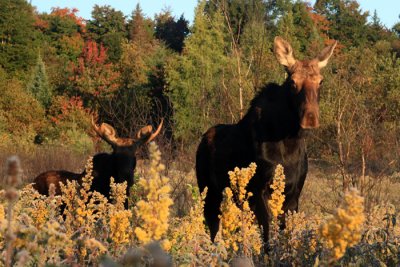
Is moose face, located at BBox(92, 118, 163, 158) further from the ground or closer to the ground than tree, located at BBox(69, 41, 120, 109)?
closer to the ground

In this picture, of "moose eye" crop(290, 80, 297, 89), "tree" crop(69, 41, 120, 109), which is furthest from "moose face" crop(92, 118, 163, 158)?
"tree" crop(69, 41, 120, 109)

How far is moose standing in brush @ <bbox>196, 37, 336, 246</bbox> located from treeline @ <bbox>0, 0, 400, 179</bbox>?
3928 mm

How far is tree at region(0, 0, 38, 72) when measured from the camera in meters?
55.6

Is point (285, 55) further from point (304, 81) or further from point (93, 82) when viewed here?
point (93, 82)

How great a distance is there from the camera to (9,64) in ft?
181

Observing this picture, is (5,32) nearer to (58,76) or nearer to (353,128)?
(58,76)

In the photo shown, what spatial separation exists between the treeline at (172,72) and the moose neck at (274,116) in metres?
4.04

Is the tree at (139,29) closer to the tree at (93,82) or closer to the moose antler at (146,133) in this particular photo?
the tree at (93,82)

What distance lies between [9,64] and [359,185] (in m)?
46.8

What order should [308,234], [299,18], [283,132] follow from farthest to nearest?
[299,18]
[283,132]
[308,234]

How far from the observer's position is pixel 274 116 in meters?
8.12

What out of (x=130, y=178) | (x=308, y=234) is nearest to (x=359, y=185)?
(x=130, y=178)

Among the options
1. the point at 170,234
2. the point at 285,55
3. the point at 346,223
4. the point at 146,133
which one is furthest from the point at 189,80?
the point at 346,223

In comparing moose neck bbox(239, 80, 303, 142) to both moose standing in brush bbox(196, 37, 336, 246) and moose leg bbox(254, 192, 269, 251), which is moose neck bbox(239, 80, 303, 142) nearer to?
moose standing in brush bbox(196, 37, 336, 246)
